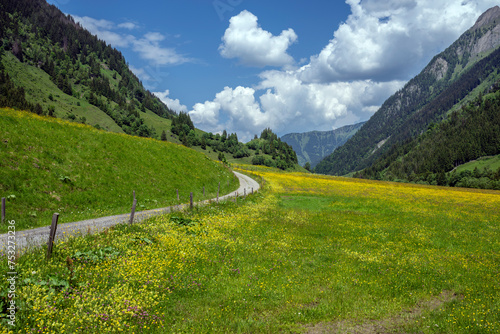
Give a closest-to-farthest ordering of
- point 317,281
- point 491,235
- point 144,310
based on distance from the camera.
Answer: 1. point 144,310
2. point 317,281
3. point 491,235

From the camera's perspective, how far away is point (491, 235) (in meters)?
22.7

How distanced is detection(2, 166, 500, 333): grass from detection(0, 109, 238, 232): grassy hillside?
9.31 m

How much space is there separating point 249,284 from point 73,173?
75.5ft

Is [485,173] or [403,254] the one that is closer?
[403,254]

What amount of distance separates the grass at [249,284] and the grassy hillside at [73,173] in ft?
30.6

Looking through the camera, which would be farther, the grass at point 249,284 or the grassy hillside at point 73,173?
the grassy hillside at point 73,173

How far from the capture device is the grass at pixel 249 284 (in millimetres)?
8008

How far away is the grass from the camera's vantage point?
8.01m

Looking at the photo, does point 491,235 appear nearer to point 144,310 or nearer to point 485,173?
point 144,310

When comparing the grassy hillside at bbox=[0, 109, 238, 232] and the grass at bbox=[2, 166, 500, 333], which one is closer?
the grass at bbox=[2, 166, 500, 333]

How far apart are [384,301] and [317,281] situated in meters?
2.89

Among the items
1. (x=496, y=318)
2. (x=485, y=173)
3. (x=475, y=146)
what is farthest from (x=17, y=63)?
(x=475, y=146)

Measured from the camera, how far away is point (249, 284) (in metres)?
11.0

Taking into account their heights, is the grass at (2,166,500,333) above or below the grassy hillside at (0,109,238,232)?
below
